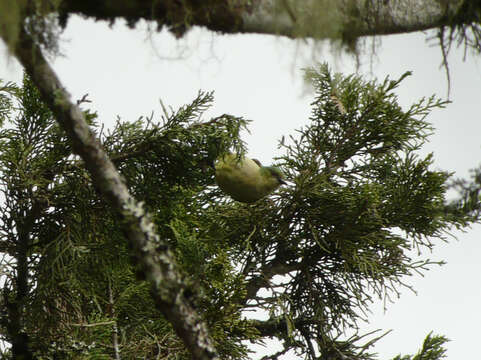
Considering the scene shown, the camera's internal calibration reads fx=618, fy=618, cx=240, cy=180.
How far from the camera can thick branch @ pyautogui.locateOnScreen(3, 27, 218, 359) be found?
129cm

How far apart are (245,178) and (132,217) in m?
0.85

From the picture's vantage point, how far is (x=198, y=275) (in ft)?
6.73

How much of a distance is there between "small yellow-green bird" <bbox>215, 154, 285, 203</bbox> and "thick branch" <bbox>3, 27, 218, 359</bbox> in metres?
0.80

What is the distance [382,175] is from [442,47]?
3.70 ft

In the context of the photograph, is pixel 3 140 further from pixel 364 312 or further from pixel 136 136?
pixel 364 312

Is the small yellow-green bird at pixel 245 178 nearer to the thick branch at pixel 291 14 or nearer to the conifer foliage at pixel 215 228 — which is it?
the conifer foliage at pixel 215 228

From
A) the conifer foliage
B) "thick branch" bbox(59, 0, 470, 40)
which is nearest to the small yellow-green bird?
the conifer foliage

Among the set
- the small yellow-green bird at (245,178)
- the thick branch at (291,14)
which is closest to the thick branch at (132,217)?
the thick branch at (291,14)

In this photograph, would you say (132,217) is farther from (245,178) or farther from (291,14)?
(245,178)

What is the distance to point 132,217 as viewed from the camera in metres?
1.29

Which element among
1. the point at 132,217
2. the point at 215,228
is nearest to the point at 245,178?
the point at 215,228

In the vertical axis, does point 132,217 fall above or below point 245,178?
below

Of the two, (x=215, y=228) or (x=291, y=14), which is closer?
(x=291, y=14)

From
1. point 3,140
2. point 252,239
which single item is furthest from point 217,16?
point 3,140
